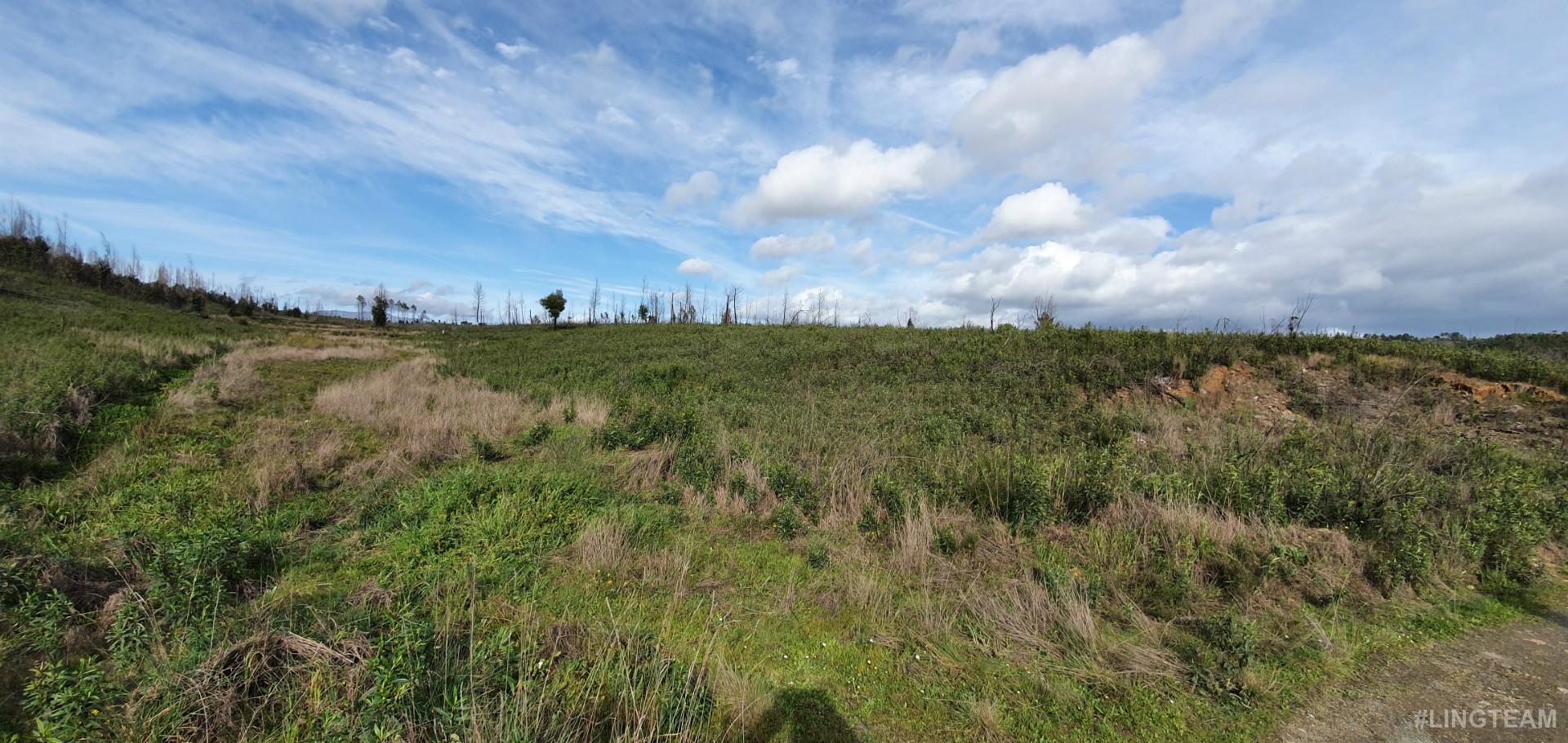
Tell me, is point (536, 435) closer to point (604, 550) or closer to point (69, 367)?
point (604, 550)

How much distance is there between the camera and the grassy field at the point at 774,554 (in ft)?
10.8

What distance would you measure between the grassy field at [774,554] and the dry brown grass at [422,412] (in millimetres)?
145

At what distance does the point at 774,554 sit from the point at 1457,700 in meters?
5.16

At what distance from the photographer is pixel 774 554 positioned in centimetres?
591

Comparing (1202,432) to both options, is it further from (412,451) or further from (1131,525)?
(412,451)

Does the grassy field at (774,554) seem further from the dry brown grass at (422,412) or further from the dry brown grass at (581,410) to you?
the dry brown grass at (581,410)

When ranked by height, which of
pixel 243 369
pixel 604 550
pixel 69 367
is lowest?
pixel 604 550

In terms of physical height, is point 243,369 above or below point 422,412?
above

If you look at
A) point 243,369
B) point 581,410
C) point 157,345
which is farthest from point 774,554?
point 157,345

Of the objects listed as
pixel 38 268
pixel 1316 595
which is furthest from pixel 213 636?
pixel 38 268

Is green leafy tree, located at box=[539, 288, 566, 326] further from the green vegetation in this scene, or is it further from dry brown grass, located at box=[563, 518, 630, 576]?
dry brown grass, located at box=[563, 518, 630, 576]

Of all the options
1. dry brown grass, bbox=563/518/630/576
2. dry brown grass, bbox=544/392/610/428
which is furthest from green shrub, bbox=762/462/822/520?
dry brown grass, bbox=544/392/610/428

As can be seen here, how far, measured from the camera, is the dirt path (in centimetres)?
321

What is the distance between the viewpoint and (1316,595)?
15.5 ft
